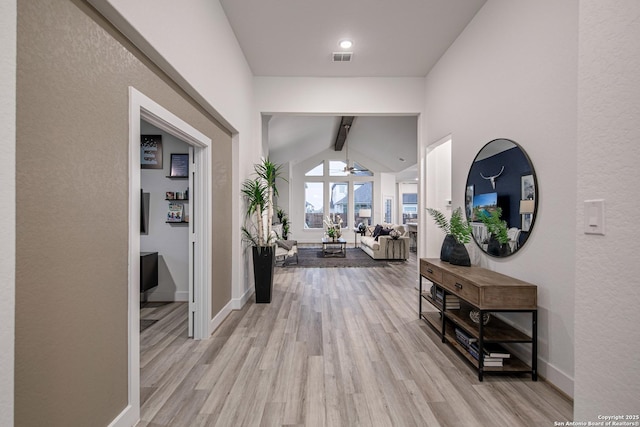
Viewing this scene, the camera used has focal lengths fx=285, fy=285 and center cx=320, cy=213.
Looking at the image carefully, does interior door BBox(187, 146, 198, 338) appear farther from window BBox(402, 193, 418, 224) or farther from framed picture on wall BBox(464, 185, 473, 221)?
window BBox(402, 193, 418, 224)

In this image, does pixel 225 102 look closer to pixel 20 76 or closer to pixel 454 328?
pixel 20 76

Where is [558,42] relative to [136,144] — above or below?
above

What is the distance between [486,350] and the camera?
219 cm

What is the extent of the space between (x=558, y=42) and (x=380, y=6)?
5.14ft

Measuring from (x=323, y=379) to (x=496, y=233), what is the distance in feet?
6.06

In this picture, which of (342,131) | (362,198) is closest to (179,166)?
(342,131)

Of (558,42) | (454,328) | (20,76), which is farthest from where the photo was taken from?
(454,328)

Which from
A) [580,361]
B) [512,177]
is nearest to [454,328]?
[512,177]

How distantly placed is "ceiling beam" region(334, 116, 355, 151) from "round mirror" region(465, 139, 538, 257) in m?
5.23

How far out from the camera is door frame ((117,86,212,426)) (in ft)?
5.11

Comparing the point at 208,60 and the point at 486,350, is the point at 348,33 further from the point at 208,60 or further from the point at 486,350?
the point at 486,350

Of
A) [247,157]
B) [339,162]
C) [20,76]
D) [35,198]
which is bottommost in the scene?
[35,198]

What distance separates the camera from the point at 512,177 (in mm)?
2283

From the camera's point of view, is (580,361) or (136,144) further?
(136,144)
